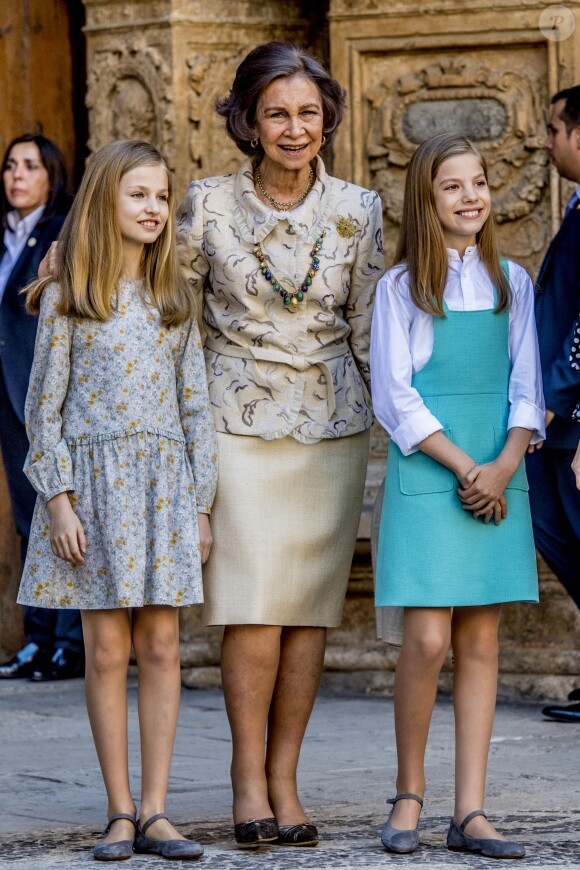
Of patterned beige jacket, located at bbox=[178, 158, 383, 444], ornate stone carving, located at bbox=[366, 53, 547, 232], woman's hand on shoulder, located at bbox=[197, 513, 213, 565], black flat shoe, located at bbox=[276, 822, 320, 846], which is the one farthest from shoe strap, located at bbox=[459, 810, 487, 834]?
ornate stone carving, located at bbox=[366, 53, 547, 232]

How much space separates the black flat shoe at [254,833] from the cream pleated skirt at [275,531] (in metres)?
0.45

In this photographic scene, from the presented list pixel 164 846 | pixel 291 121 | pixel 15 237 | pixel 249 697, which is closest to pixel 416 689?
pixel 249 697

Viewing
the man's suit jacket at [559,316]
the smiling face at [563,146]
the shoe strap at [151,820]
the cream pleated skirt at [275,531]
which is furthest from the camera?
the smiling face at [563,146]

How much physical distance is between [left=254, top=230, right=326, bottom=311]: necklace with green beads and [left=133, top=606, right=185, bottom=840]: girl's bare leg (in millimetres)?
763

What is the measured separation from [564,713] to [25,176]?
2.72 m

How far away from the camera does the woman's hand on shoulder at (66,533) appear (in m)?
4.21

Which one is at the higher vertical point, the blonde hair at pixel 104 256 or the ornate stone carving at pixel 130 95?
the ornate stone carving at pixel 130 95

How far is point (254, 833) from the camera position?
167 inches

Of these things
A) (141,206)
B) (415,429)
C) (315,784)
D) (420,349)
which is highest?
(141,206)

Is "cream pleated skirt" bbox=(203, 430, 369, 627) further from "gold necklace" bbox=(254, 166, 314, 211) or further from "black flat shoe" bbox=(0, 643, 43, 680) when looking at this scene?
"black flat shoe" bbox=(0, 643, 43, 680)

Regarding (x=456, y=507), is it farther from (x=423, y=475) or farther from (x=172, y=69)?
(x=172, y=69)

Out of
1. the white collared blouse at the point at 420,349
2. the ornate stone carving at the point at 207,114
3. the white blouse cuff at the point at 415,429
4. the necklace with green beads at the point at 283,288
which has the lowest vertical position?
Answer: the white blouse cuff at the point at 415,429

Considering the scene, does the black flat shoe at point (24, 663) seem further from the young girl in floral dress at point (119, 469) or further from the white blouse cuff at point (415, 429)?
the white blouse cuff at point (415, 429)

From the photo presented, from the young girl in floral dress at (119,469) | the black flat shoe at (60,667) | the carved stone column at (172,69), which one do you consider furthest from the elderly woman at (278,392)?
the black flat shoe at (60,667)
